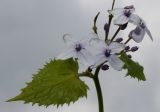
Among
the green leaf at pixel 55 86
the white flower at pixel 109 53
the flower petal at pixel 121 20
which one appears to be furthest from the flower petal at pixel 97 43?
the green leaf at pixel 55 86

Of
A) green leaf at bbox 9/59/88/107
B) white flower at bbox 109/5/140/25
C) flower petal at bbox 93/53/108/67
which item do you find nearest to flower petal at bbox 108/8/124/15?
white flower at bbox 109/5/140/25

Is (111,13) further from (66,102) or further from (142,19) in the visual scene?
(66,102)

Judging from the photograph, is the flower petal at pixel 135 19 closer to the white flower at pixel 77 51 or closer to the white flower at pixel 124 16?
the white flower at pixel 124 16

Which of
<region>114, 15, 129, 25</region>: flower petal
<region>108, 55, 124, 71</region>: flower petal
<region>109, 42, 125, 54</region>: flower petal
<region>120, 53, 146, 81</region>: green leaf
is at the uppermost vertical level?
<region>114, 15, 129, 25</region>: flower petal

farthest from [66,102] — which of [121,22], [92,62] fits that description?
Result: [121,22]

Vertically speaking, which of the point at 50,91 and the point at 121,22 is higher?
the point at 121,22

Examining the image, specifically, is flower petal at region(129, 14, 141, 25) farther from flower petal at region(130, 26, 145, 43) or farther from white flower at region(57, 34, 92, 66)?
white flower at region(57, 34, 92, 66)

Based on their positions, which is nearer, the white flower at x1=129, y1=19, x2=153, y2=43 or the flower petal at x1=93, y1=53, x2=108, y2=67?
the flower petal at x1=93, y1=53, x2=108, y2=67
